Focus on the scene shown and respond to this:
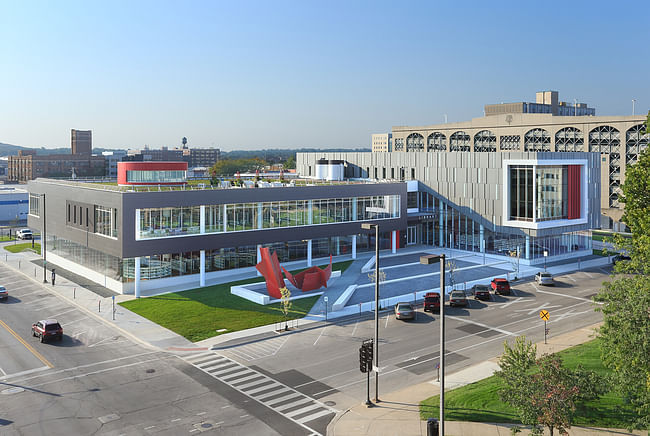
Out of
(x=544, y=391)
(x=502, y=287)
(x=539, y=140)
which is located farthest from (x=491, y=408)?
(x=539, y=140)

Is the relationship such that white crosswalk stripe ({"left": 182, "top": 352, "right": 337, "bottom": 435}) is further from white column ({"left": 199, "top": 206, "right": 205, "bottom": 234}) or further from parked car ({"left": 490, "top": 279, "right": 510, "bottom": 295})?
parked car ({"left": 490, "top": 279, "right": 510, "bottom": 295})

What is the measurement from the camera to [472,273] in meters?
→ 59.6

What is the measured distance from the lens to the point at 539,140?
118812 millimetres

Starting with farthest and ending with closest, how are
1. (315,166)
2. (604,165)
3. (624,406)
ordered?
(604,165) → (315,166) → (624,406)

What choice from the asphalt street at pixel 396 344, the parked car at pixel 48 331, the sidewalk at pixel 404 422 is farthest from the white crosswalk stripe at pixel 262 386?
the parked car at pixel 48 331

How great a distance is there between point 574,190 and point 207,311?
47.3 meters

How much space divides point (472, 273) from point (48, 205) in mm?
48290

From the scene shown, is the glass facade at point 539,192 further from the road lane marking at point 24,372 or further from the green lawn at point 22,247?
the green lawn at point 22,247

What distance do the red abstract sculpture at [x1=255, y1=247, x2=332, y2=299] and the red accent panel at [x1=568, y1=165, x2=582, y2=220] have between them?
111 ft

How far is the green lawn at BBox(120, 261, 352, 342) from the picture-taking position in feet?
134

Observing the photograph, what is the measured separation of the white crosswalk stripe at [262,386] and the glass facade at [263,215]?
68.2 ft

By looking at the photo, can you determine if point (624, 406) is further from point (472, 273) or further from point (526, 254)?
point (526, 254)

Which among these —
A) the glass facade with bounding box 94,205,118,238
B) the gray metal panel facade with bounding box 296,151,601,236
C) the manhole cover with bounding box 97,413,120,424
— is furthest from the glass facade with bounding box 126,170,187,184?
the manhole cover with bounding box 97,413,120,424

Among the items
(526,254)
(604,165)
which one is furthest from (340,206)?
(604,165)
